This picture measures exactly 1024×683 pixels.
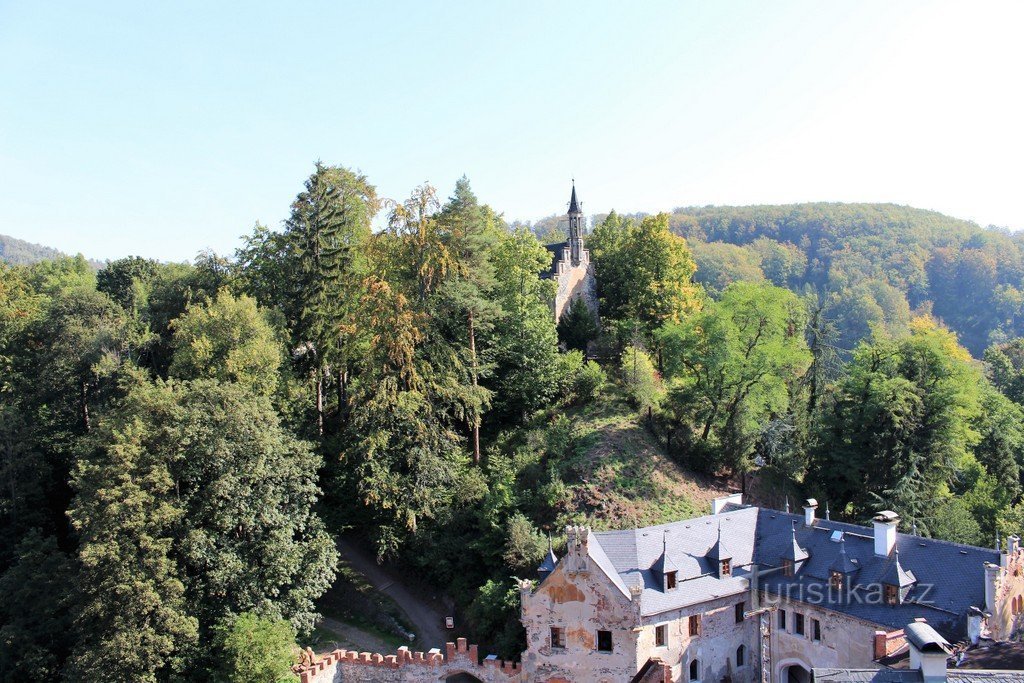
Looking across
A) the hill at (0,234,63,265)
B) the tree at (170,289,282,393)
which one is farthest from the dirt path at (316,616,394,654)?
the hill at (0,234,63,265)

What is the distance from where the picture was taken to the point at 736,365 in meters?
39.5

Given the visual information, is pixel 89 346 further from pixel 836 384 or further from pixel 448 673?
pixel 836 384

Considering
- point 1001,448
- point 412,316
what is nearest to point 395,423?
point 412,316

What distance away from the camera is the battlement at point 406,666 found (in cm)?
2853

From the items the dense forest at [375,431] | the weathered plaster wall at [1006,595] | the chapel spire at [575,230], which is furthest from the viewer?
the chapel spire at [575,230]

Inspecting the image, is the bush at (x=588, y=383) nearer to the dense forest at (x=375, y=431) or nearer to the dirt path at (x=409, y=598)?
the dense forest at (x=375, y=431)

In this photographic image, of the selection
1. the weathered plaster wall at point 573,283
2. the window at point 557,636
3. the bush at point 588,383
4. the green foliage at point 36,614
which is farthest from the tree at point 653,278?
the green foliage at point 36,614

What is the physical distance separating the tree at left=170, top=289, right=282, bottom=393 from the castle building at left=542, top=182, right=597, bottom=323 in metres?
21.2

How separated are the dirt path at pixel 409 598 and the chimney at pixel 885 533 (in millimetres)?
18782

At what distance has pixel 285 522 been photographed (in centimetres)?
3197

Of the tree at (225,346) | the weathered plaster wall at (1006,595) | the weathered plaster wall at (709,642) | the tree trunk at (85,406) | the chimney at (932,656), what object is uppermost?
the tree at (225,346)

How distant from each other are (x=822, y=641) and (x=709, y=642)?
406 centimetres

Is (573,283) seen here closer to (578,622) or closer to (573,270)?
(573,270)

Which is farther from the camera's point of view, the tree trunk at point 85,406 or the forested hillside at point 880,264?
the forested hillside at point 880,264
